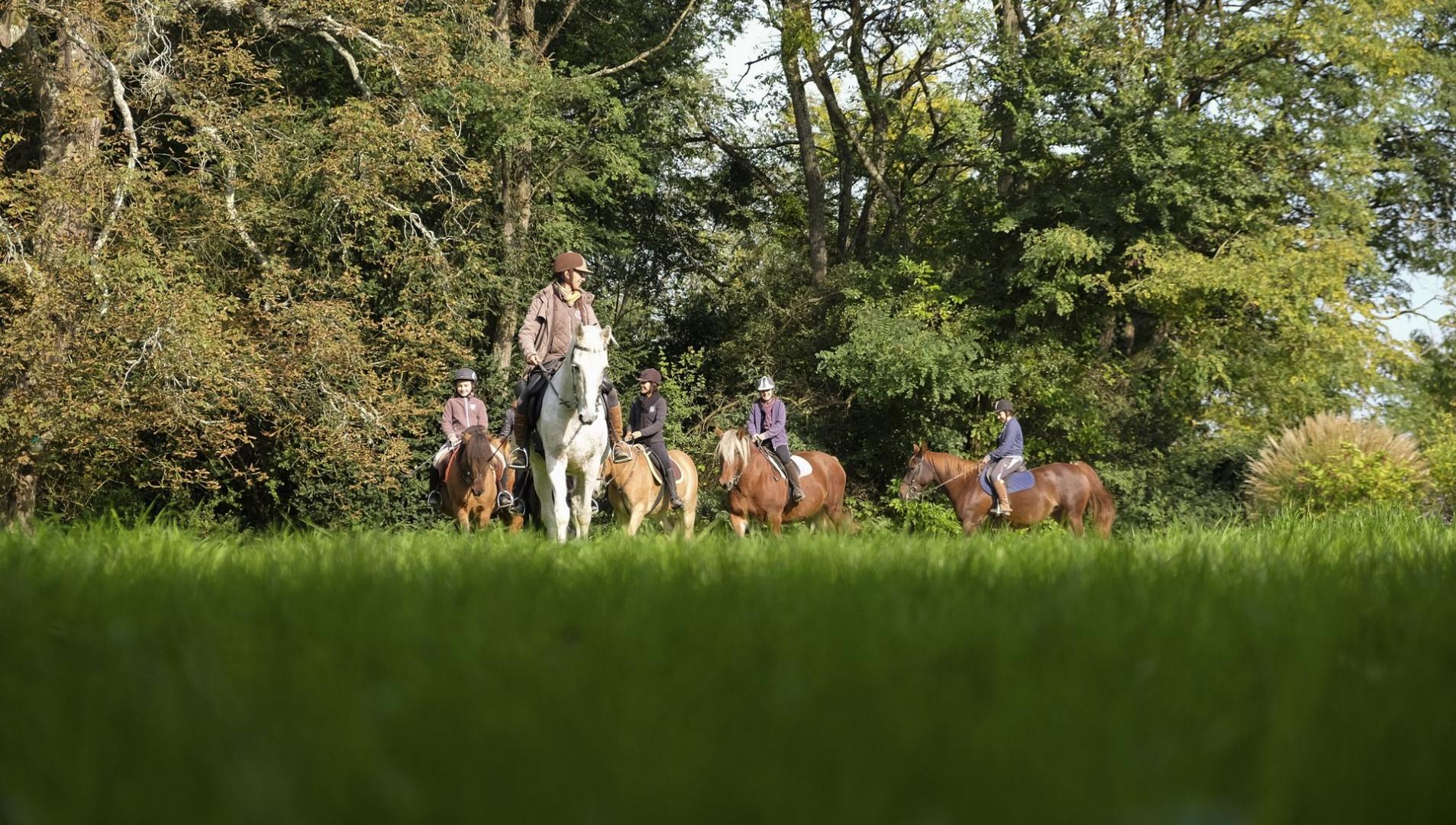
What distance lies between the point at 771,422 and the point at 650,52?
36.8 feet

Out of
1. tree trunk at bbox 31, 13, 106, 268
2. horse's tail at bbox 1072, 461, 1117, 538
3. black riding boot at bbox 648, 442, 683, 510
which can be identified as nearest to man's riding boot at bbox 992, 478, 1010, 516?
horse's tail at bbox 1072, 461, 1117, 538

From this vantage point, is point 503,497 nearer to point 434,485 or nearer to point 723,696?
point 434,485

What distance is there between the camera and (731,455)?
55.9 ft

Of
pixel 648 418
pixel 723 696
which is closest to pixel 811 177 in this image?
pixel 648 418

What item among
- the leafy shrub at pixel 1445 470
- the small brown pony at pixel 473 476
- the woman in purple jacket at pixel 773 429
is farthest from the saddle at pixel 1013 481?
the small brown pony at pixel 473 476

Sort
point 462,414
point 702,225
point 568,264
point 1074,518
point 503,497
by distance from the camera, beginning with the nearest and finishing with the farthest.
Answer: point 568,264 → point 503,497 → point 462,414 → point 1074,518 → point 702,225

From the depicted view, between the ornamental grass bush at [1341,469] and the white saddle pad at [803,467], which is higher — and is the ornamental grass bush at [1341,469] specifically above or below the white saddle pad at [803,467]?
above

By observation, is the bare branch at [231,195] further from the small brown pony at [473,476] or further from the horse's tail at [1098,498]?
the horse's tail at [1098,498]

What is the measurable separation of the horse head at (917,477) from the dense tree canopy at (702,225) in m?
7.70

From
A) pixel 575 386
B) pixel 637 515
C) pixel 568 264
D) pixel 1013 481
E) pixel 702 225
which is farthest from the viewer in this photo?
pixel 702 225

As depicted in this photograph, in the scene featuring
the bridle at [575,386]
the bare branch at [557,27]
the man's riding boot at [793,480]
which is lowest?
the man's riding boot at [793,480]

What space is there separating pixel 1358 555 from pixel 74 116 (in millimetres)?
18097

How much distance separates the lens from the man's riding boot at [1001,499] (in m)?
17.9

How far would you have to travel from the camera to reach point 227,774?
2.16 m
